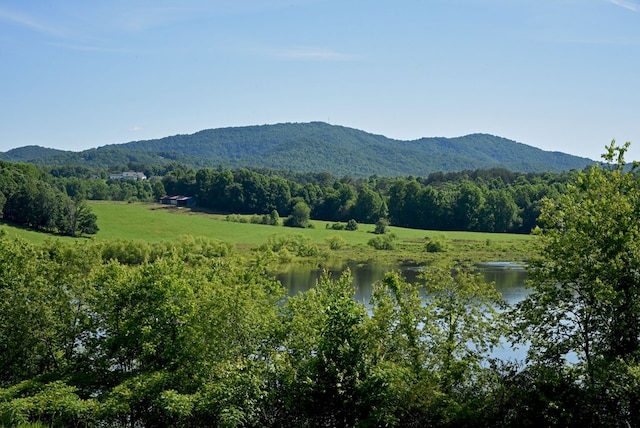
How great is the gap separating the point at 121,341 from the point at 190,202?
130 meters

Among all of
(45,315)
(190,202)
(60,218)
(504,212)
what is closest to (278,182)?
(190,202)

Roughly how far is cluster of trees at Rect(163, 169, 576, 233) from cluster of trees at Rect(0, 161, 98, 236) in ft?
174

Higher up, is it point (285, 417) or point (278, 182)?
point (278, 182)

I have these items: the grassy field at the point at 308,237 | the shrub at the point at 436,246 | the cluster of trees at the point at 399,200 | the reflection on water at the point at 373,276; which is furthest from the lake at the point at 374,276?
the cluster of trees at the point at 399,200

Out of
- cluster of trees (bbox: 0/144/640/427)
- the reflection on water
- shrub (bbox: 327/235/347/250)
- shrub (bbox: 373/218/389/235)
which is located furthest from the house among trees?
cluster of trees (bbox: 0/144/640/427)

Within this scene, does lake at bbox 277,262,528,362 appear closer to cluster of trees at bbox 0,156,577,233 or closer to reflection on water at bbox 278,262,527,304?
reflection on water at bbox 278,262,527,304

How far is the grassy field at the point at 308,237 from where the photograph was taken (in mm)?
86500

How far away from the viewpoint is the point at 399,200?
5468 inches

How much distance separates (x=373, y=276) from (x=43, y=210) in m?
46.8

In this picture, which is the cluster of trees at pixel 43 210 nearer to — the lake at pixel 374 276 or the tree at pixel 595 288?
the lake at pixel 374 276

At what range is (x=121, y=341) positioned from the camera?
21.0 m

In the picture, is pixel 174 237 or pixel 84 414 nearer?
pixel 84 414

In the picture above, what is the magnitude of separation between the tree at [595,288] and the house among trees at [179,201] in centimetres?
13370

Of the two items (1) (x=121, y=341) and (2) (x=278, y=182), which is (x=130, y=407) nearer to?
(1) (x=121, y=341)
